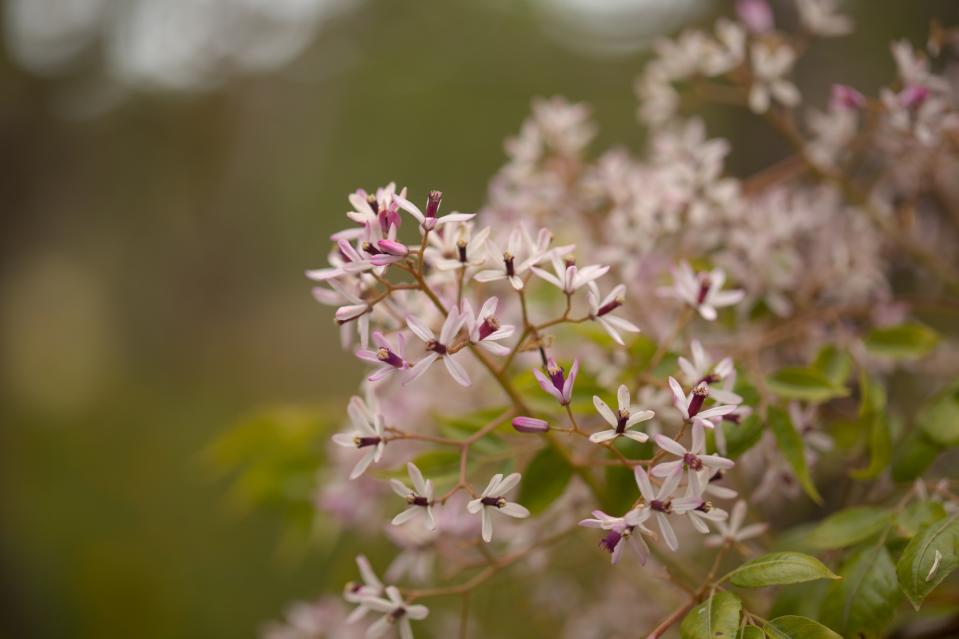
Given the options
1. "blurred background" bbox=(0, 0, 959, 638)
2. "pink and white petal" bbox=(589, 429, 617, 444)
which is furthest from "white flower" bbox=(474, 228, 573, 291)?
"blurred background" bbox=(0, 0, 959, 638)

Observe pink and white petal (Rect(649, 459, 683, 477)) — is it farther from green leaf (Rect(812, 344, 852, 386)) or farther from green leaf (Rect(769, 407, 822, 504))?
green leaf (Rect(812, 344, 852, 386))

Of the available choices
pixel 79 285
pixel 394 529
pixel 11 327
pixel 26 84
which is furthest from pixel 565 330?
pixel 79 285

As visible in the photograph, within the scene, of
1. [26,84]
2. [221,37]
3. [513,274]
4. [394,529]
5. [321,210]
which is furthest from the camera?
[321,210]

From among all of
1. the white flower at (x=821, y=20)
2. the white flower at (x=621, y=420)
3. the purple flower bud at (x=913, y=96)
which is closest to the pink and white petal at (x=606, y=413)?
the white flower at (x=621, y=420)

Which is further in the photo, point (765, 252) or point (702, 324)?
point (702, 324)

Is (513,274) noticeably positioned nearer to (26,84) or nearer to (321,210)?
(26,84)

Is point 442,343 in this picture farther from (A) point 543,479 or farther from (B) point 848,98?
(B) point 848,98

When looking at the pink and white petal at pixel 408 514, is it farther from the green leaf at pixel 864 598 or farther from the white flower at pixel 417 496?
the green leaf at pixel 864 598
